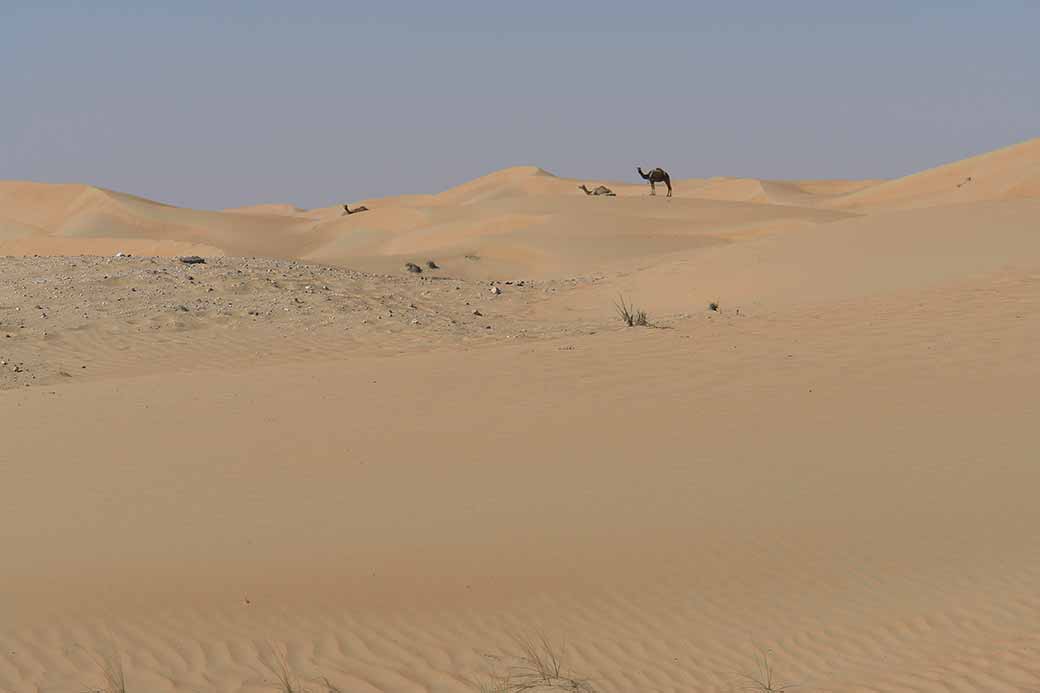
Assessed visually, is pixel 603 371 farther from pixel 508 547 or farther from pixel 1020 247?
pixel 1020 247

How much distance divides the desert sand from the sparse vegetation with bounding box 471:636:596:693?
0.15 ft

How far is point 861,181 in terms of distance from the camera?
85.1 meters

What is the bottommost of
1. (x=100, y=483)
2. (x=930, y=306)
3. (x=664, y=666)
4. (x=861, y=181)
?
(x=664, y=666)

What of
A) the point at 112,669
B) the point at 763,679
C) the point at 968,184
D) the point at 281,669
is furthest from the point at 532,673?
the point at 968,184

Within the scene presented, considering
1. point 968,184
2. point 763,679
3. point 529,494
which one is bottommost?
point 763,679

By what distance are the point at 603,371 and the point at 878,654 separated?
5.64 meters

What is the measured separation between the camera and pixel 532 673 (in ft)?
17.1

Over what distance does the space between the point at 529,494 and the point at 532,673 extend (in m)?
2.37

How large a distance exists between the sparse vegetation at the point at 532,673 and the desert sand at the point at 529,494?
0.05 metres

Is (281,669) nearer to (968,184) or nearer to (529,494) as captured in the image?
(529,494)

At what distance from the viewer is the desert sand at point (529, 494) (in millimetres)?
5504

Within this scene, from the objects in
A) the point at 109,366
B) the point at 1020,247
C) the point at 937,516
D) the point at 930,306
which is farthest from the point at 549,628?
the point at 1020,247

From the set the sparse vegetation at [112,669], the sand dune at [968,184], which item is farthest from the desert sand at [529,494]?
the sand dune at [968,184]

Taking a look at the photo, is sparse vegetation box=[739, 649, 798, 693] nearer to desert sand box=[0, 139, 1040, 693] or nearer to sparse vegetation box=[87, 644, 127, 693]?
desert sand box=[0, 139, 1040, 693]
